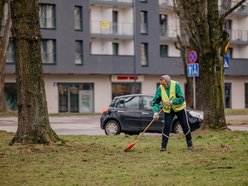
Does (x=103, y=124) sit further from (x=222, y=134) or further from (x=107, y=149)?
(x=107, y=149)

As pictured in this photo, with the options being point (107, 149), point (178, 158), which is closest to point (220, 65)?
point (107, 149)

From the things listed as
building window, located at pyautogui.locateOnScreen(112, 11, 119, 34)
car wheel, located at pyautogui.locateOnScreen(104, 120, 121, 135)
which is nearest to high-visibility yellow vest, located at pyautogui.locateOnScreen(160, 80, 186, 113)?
car wheel, located at pyautogui.locateOnScreen(104, 120, 121, 135)

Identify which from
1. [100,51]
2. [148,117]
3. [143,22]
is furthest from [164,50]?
[148,117]

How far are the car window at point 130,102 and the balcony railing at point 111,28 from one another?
34.2 meters

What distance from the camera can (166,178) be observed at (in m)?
9.42

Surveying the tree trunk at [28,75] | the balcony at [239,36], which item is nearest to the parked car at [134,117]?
the tree trunk at [28,75]

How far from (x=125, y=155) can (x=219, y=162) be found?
2385 mm

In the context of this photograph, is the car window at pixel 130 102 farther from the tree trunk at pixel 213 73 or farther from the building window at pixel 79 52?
the building window at pixel 79 52

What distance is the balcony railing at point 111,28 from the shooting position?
2244 inches

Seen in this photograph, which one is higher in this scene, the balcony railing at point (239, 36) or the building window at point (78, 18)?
the building window at point (78, 18)

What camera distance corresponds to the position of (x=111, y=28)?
57875mm

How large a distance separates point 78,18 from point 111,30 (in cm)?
354

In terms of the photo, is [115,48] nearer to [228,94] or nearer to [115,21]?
[115,21]

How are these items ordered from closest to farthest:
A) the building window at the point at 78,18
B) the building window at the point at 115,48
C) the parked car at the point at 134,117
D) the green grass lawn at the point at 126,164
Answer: the green grass lawn at the point at 126,164 → the parked car at the point at 134,117 → the building window at the point at 78,18 → the building window at the point at 115,48
